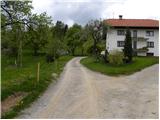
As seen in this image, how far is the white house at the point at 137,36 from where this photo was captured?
77.1m

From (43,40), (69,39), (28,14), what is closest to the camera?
(28,14)

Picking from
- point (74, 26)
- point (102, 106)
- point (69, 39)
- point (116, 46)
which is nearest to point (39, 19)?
point (102, 106)

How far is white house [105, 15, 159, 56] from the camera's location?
7712 cm

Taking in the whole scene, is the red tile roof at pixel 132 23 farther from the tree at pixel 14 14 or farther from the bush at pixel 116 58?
the tree at pixel 14 14

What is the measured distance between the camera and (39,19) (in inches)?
1145

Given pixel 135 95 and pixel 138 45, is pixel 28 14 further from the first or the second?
pixel 138 45

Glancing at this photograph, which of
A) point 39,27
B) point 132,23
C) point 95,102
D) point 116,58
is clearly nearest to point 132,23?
point 132,23

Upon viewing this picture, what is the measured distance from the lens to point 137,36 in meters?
78.1

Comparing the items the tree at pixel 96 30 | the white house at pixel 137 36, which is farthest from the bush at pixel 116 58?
the white house at pixel 137 36

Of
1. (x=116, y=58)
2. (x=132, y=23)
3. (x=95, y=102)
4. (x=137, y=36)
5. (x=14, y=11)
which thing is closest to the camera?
(x=95, y=102)

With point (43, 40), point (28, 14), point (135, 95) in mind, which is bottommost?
point (135, 95)

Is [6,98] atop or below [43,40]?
below

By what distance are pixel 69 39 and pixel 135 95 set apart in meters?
85.9

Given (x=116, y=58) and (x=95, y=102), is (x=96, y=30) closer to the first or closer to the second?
(x=116, y=58)
